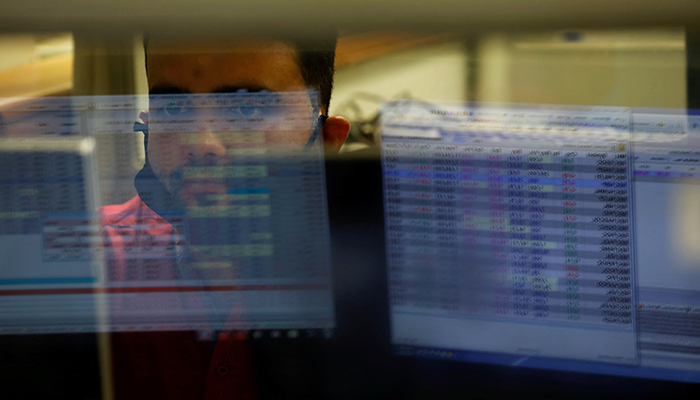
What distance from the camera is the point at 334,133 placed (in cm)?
85

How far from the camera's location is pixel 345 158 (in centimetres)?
86

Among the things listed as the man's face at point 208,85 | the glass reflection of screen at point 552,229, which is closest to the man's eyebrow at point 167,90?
the man's face at point 208,85

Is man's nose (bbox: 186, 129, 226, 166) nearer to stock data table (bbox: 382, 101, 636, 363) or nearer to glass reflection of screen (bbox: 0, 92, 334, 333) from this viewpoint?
glass reflection of screen (bbox: 0, 92, 334, 333)

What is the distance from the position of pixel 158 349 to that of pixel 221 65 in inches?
20.1

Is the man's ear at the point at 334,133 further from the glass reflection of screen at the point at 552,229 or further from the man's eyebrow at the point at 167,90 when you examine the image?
the man's eyebrow at the point at 167,90

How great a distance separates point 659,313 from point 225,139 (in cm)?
73

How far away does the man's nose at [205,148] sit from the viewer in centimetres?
81

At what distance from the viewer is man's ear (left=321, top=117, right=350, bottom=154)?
85cm

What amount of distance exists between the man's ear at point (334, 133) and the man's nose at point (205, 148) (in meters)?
0.17

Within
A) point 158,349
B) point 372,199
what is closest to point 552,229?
point 372,199

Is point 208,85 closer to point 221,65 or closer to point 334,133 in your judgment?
point 221,65

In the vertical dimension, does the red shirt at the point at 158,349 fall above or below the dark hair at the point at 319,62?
below

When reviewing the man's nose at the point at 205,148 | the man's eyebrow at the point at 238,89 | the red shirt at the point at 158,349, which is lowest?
the red shirt at the point at 158,349

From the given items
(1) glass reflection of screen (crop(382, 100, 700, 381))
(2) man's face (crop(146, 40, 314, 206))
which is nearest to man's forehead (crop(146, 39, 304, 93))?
(2) man's face (crop(146, 40, 314, 206))
